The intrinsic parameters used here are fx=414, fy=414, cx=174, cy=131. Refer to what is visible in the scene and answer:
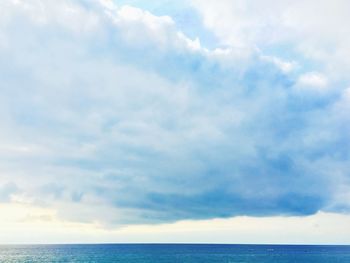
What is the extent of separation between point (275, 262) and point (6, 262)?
4173 inches

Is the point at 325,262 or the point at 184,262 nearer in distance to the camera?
the point at 184,262

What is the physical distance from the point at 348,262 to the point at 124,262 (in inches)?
3549

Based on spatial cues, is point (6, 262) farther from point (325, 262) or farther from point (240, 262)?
point (325, 262)

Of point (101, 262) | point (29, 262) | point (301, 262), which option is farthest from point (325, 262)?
point (29, 262)

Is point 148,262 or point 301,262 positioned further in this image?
point 301,262

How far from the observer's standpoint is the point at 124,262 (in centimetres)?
16500

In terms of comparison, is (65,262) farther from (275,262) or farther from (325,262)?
(325,262)

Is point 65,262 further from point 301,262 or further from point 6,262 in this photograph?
point 301,262

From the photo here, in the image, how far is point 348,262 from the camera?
167125 mm

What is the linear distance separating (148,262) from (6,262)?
5561 centimetres

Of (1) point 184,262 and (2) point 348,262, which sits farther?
(2) point 348,262

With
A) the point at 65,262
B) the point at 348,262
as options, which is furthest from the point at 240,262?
the point at 65,262

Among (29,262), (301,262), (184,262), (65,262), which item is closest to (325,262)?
(301,262)

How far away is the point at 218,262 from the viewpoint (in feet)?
527
